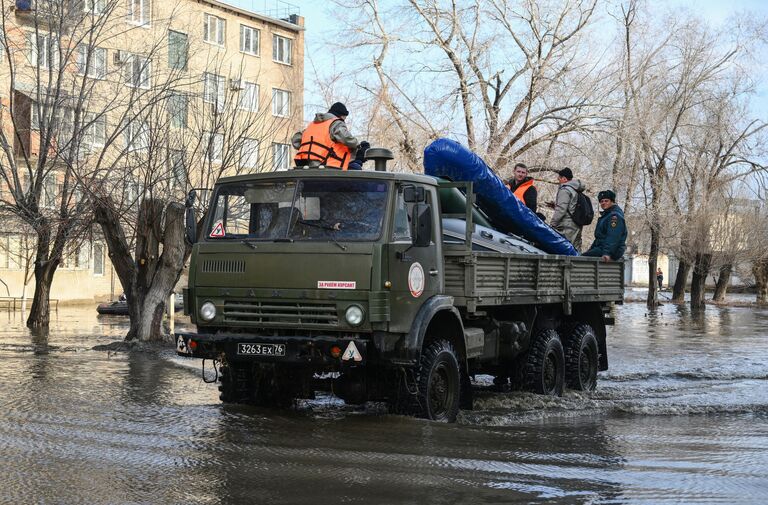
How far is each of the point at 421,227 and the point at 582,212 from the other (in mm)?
5918

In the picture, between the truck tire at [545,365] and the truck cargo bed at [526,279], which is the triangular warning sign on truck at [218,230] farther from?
the truck tire at [545,365]

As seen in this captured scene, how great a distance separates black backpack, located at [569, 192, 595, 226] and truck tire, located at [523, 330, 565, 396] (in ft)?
7.27

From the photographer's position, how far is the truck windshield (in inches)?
A: 369

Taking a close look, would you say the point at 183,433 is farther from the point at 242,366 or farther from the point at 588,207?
the point at 588,207

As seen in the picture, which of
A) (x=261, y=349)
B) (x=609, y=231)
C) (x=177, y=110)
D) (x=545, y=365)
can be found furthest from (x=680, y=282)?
(x=261, y=349)

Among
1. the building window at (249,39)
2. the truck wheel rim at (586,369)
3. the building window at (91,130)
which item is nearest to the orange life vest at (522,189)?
the truck wheel rim at (586,369)

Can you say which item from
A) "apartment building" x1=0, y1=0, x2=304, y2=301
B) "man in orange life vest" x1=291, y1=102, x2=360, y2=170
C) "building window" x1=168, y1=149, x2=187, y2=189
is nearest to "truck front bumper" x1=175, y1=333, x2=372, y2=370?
"man in orange life vest" x1=291, y1=102, x2=360, y2=170

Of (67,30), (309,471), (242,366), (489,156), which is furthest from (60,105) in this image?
(309,471)

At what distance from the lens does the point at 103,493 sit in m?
6.47

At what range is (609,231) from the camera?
14898 millimetres

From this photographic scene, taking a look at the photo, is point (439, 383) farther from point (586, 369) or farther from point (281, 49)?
point (281, 49)

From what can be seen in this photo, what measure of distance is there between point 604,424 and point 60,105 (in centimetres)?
1632

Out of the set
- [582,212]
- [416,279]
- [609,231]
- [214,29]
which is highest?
[214,29]

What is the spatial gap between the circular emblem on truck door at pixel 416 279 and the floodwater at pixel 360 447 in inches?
46.5
